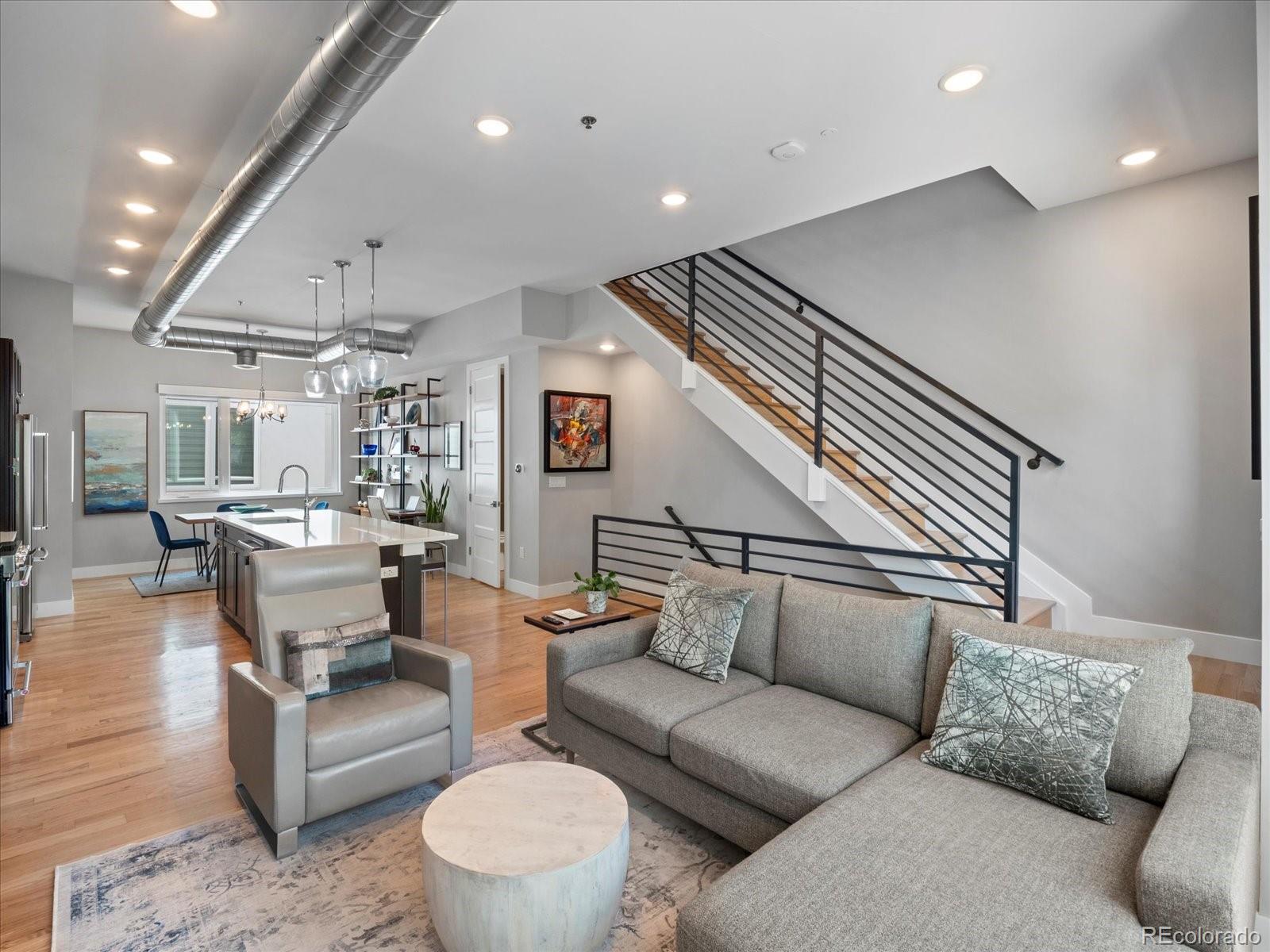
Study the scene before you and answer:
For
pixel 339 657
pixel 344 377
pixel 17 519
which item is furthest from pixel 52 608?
pixel 339 657

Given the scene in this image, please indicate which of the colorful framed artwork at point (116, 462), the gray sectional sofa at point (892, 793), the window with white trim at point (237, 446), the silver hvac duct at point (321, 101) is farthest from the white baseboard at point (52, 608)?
the gray sectional sofa at point (892, 793)

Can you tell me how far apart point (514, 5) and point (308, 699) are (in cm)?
269

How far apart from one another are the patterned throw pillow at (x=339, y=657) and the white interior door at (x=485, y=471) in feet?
13.5

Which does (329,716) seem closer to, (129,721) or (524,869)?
(524,869)

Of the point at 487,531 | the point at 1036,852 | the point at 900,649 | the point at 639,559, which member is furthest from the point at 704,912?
the point at 487,531

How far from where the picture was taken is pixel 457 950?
5.33 ft

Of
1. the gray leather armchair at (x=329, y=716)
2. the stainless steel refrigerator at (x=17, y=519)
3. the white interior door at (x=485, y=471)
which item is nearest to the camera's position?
the gray leather armchair at (x=329, y=716)

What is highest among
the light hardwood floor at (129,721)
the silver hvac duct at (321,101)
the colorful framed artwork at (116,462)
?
the silver hvac duct at (321,101)

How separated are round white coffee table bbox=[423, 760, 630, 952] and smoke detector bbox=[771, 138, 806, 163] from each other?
2930mm

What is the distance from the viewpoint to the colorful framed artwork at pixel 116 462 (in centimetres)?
753

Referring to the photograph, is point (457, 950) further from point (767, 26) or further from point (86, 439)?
point (86, 439)

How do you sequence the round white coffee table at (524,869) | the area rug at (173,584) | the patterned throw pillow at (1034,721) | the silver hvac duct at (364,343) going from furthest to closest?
the silver hvac duct at (364,343) → the area rug at (173,584) → the patterned throw pillow at (1034,721) → the round white coffee table at (524,869)

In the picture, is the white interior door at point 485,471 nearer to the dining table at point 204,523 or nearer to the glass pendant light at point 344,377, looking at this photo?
the glass pendant light at point 344,377

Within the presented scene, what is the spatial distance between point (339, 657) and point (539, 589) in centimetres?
380
